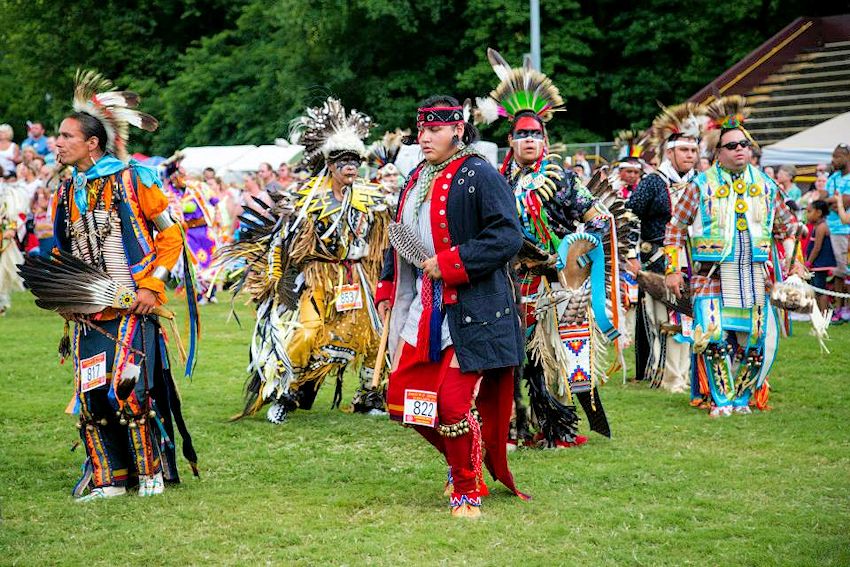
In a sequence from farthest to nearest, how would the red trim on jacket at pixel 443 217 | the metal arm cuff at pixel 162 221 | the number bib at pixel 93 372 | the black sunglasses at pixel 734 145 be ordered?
the black sunglasses at pixel 734 145 < the metal arm cuff at pixel 162 221 < the number bib at pixel 93 372 < the red trim on jacket at pixel 443 217

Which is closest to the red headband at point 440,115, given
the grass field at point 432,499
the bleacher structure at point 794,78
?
the grass field at point 432,499

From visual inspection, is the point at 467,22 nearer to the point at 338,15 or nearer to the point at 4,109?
the point at 338,15

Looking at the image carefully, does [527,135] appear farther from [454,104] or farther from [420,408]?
[420,408]

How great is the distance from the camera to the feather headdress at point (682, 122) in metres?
8.75

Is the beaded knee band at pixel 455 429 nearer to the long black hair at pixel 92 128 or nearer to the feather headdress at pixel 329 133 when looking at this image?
the long black hair at pixel 92 128

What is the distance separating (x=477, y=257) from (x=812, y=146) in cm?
1160

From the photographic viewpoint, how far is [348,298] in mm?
7812

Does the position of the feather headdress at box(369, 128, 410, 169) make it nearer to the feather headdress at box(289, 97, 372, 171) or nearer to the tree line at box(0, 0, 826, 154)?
the feather headdress at box(289, 97, 372, 171)

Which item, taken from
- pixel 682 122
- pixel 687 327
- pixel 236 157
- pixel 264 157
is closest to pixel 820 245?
pixel 682 122

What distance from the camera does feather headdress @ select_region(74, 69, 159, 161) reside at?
5.84 meters

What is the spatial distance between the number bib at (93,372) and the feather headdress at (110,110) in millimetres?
966

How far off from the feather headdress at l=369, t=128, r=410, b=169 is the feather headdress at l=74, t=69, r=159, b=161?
9.77 ft

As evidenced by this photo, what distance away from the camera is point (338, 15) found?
1008 inches

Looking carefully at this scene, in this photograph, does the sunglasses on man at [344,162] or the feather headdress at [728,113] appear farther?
the sunglasses on man at [344,162]
